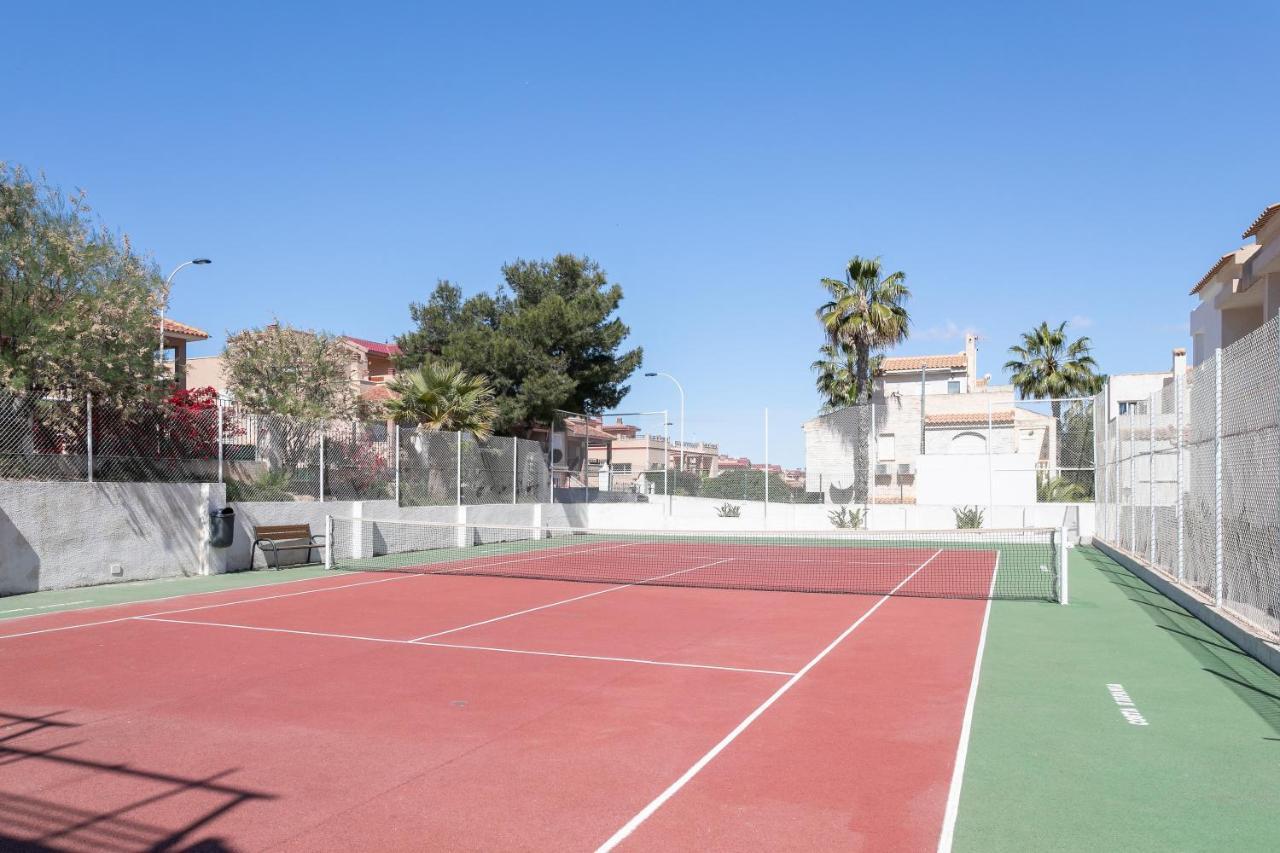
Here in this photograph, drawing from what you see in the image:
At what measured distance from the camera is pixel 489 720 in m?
7.77

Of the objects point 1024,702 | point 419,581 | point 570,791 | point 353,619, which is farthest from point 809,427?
point 570,791

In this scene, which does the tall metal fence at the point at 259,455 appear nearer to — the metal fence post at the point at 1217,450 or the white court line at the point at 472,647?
the white court line at the point at 472,647

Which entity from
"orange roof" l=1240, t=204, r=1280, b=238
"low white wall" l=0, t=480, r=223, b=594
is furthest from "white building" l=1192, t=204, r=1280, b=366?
"low white wall" l=0, t=480, r=223, b=594

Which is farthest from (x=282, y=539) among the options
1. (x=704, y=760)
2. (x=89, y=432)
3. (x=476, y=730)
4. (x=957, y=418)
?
(x=957, y=418)

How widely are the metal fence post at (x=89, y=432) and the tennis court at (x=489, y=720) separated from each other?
322 centimetres

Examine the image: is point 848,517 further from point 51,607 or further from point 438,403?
point 51,607

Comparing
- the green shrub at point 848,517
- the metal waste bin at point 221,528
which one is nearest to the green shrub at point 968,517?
the green shrub at point 848,517

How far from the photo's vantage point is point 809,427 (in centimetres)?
3244

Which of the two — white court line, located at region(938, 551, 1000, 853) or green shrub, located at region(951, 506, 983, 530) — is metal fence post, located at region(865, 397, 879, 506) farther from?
white court line, located at region(938, 551, 1000, 853)

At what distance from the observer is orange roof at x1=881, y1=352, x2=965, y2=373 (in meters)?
54.8

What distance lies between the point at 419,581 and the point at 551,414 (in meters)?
20.2

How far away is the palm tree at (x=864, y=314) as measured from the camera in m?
38.2

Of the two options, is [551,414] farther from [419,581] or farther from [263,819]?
[263,819]

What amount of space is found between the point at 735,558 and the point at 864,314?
17.2 meters
